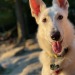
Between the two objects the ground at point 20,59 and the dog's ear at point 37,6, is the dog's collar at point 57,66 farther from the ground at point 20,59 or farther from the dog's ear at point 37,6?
the ground at point 20,59

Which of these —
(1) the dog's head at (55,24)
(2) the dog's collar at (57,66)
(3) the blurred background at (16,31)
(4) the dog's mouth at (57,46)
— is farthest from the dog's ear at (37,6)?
(3) the blurred background at (16,31)

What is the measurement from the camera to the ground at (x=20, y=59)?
10078 mm

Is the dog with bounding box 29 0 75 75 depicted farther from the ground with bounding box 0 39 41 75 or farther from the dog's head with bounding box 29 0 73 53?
the ground with bounding box 0 39 41 75

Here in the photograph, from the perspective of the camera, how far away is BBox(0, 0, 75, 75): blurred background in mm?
12097

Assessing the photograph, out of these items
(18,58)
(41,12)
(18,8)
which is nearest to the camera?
(41,12)

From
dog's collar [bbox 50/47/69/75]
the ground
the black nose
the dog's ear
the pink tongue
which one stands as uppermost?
the dog's ear

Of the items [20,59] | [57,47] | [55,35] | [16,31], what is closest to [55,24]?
[55,35]

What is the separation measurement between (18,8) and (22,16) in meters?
0.31

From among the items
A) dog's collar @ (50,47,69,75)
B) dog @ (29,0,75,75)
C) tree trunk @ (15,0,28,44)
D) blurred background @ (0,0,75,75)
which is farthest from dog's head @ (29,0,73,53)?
tree trunk @ (15,0,28,44)

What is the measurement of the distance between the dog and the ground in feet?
9.33

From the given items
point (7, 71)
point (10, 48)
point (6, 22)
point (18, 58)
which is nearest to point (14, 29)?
point (6, 22)

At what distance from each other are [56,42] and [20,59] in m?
5.23

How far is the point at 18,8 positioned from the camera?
1313 cm

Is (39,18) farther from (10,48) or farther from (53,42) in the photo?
(10,48)
